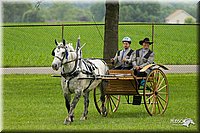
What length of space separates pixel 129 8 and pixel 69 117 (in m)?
24.8

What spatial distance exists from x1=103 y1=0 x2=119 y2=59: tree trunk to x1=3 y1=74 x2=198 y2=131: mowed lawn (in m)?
2.05

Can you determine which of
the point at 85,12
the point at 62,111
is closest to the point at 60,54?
the point at 62,111

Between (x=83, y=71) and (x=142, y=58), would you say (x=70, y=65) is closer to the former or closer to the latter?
(x=83, y=71)

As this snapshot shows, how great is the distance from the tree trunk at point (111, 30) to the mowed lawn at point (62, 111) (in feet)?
6.71

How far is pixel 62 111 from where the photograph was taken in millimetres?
16062

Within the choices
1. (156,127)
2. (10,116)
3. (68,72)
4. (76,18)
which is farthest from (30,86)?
(76,18)

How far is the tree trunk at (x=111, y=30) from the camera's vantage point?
65.8 feet

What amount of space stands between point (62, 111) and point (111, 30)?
194 inches

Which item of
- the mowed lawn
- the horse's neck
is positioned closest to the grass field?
the mowed lawn

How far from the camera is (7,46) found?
28844 millimetres

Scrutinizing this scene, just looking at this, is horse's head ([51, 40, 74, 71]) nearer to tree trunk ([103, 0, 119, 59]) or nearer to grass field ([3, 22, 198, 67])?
tree trunk ([103, 0, 119, 59])

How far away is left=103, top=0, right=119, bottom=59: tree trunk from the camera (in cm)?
2005

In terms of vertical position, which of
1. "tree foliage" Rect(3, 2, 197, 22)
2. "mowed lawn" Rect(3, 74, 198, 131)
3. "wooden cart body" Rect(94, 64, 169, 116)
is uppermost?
"tree foliage" Rect(3, 2, 197, 22)

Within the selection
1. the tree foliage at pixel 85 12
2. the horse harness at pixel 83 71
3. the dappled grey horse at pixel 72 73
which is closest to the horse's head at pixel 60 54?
the dappled grey horse at pixel 72 73
